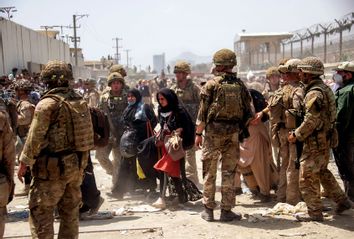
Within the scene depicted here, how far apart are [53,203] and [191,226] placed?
1972 mm

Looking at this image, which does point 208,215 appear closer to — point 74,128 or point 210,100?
point 210,100

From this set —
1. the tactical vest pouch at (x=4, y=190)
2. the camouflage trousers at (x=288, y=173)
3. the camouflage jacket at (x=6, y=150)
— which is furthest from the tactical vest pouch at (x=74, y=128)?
the camouflage trousers at (x=288, y=173)

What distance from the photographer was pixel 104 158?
787cm

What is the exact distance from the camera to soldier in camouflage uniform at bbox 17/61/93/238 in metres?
3.90

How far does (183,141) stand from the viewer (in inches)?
246

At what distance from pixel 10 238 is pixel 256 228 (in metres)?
2.90

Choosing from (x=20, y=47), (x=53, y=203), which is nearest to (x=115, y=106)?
(x=53, y=203)

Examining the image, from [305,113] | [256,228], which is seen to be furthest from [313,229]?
[305,113]

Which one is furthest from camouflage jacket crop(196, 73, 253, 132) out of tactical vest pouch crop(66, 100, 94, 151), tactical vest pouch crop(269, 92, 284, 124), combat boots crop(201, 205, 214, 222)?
tactical vest pouch crop(66, 100, 94, 151)

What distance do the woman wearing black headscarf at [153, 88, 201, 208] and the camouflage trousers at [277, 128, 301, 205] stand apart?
50.2 inches

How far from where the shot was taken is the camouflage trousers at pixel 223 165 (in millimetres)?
5520

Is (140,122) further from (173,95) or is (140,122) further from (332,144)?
(332,144)

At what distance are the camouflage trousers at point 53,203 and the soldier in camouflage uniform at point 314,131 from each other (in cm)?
267

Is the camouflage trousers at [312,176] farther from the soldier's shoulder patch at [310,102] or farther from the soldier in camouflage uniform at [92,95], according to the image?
the soldier in camouflage uniform at [92,95]
